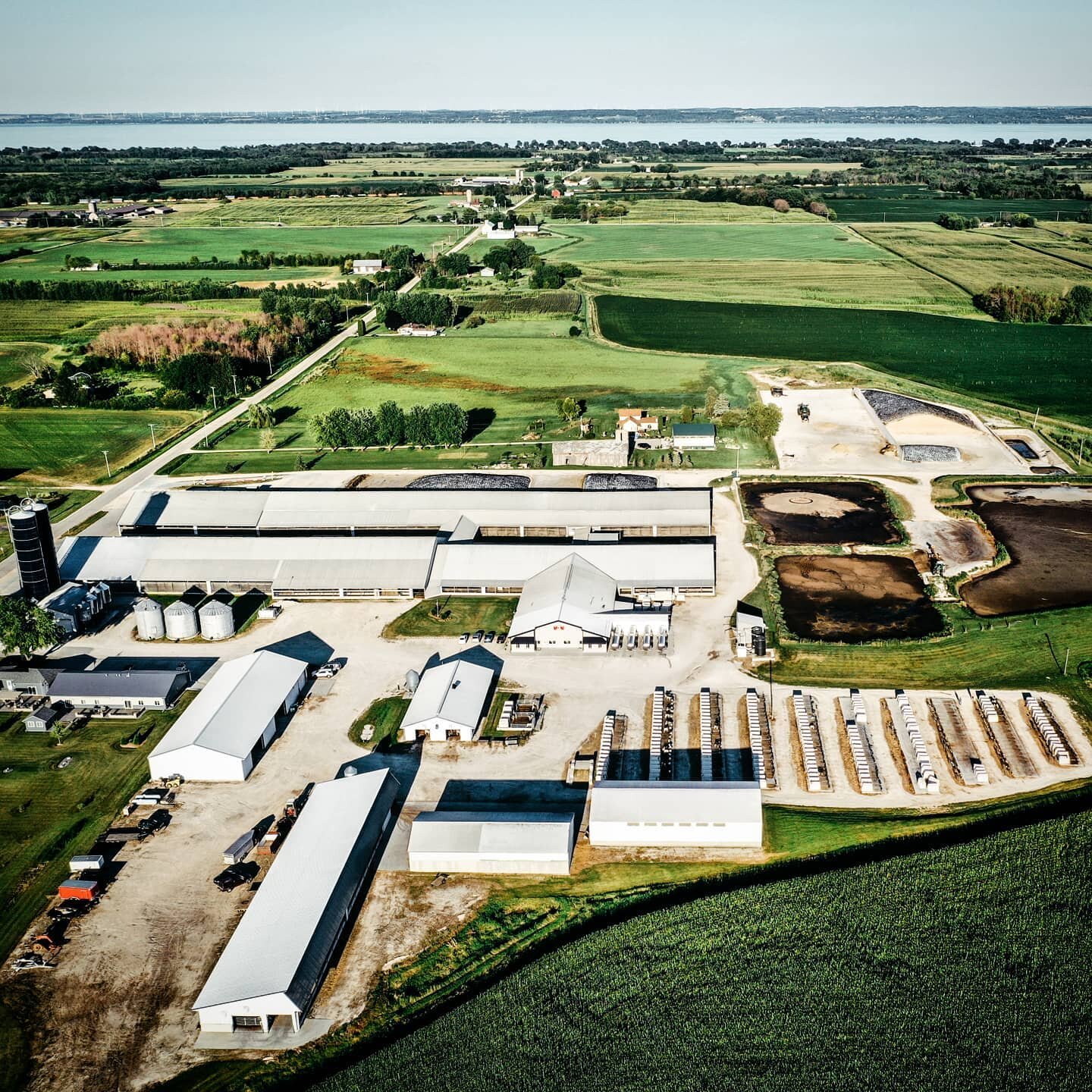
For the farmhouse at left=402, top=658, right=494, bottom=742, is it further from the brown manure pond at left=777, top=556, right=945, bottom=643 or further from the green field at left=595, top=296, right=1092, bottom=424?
the green field at left=595, top=296, right=1092, bottom=424

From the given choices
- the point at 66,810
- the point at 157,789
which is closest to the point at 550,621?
the point at 157,789

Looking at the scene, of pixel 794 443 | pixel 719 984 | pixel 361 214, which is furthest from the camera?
pixel 361 214

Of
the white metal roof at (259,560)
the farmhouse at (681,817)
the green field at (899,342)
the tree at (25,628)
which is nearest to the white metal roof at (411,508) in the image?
the white metal roof at (259,560)

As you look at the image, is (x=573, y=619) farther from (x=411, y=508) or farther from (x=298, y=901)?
(x=298, y=901)

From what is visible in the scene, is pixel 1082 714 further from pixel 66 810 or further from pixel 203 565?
pixel 203 565

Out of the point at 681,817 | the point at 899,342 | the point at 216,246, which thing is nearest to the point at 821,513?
the point at 681,817

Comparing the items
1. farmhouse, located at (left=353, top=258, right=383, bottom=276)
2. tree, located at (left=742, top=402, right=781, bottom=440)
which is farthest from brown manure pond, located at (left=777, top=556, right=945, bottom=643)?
farmhouse, located at (left=353, top=258, right=383, bottom=276)
